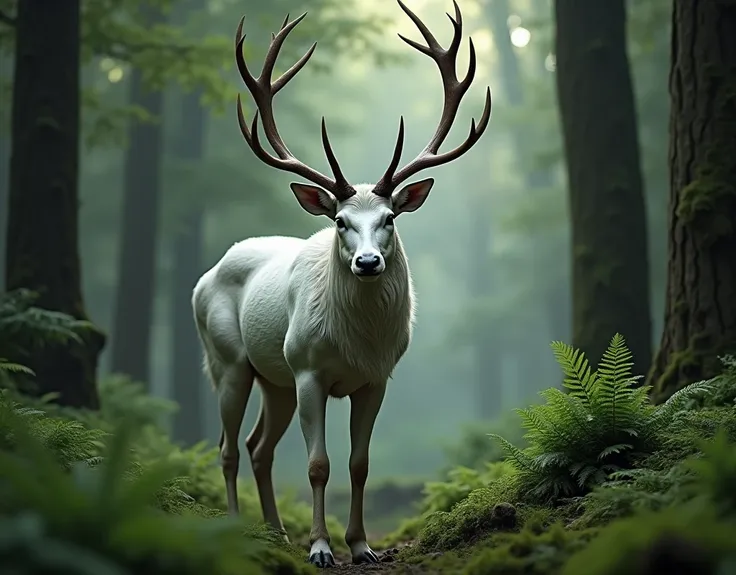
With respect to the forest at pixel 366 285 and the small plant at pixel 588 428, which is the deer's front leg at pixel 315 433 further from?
the small plant at pixel 588 428

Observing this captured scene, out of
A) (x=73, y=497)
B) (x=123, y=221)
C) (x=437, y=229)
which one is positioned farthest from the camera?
(x=437, y=229)

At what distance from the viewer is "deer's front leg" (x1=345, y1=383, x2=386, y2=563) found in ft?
19.9

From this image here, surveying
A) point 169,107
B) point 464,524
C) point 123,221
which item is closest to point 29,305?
point 464,524

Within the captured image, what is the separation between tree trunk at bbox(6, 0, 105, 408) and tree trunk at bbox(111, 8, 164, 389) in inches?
238

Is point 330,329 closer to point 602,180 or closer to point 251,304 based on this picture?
point 251,304

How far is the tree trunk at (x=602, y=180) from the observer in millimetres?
8516

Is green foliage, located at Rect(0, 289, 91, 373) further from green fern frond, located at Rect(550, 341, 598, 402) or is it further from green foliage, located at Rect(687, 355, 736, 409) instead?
green foliage, located at Rect(687, 355, 736, 409)

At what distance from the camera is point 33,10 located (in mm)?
8742

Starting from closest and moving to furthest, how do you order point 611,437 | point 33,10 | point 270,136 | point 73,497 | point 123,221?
point 73,497 < point 611,437 < point 270,136 < point 33,10 < point 123,221

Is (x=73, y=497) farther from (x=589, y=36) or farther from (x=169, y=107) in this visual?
(x=169, y=107)

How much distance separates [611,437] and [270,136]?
318cm

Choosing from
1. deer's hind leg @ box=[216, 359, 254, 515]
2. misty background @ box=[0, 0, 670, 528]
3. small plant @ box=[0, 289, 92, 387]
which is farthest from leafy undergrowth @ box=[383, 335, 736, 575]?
misty background @ box=[0, 0, 670, 528]

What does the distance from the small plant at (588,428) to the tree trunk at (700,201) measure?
1.40 meters

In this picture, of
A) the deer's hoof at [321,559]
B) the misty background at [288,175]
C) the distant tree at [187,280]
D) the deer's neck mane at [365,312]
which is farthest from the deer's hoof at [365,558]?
the distant tree at [187,280]
